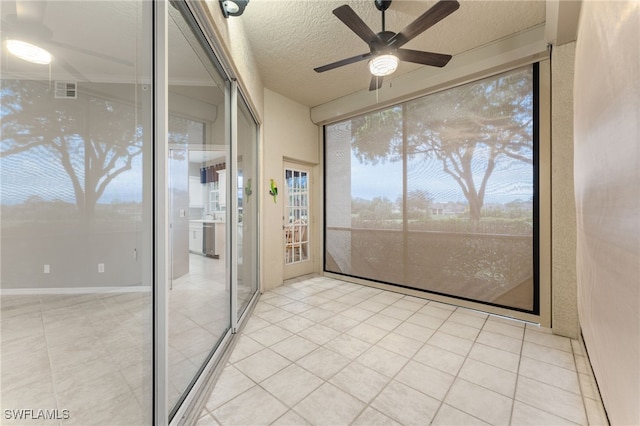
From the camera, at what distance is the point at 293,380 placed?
1.87m

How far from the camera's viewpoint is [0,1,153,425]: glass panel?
696 millimetres

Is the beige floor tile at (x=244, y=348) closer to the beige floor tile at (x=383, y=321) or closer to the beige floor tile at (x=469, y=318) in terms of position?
the beige floor tile at (x=383, y=321)

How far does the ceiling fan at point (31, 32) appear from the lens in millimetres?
647

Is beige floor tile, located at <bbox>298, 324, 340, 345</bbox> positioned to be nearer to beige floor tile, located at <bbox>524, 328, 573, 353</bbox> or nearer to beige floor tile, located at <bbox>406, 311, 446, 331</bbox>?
beige floor tile, located at <bbox>406, 311, 446, 331</bbox>

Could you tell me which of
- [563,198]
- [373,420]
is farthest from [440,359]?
[563,198]

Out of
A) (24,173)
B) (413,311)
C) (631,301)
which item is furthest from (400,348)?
(24,173)

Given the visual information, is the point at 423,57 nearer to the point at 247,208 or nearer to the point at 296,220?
the point at 247,208

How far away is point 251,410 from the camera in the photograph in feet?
5.22

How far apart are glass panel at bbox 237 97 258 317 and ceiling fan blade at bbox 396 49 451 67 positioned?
5.82 ft

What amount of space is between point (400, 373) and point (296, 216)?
3.29 m

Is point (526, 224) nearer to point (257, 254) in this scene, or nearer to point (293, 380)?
point (293, 380)

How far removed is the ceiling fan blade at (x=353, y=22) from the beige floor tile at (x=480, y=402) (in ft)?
9.40

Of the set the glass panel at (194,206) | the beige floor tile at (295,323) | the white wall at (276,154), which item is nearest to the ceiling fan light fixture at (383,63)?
the glass panel at (194,206)

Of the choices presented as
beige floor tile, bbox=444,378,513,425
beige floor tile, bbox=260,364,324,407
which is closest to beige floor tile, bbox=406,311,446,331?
beige floor tile, bbox=444,378,513,425
